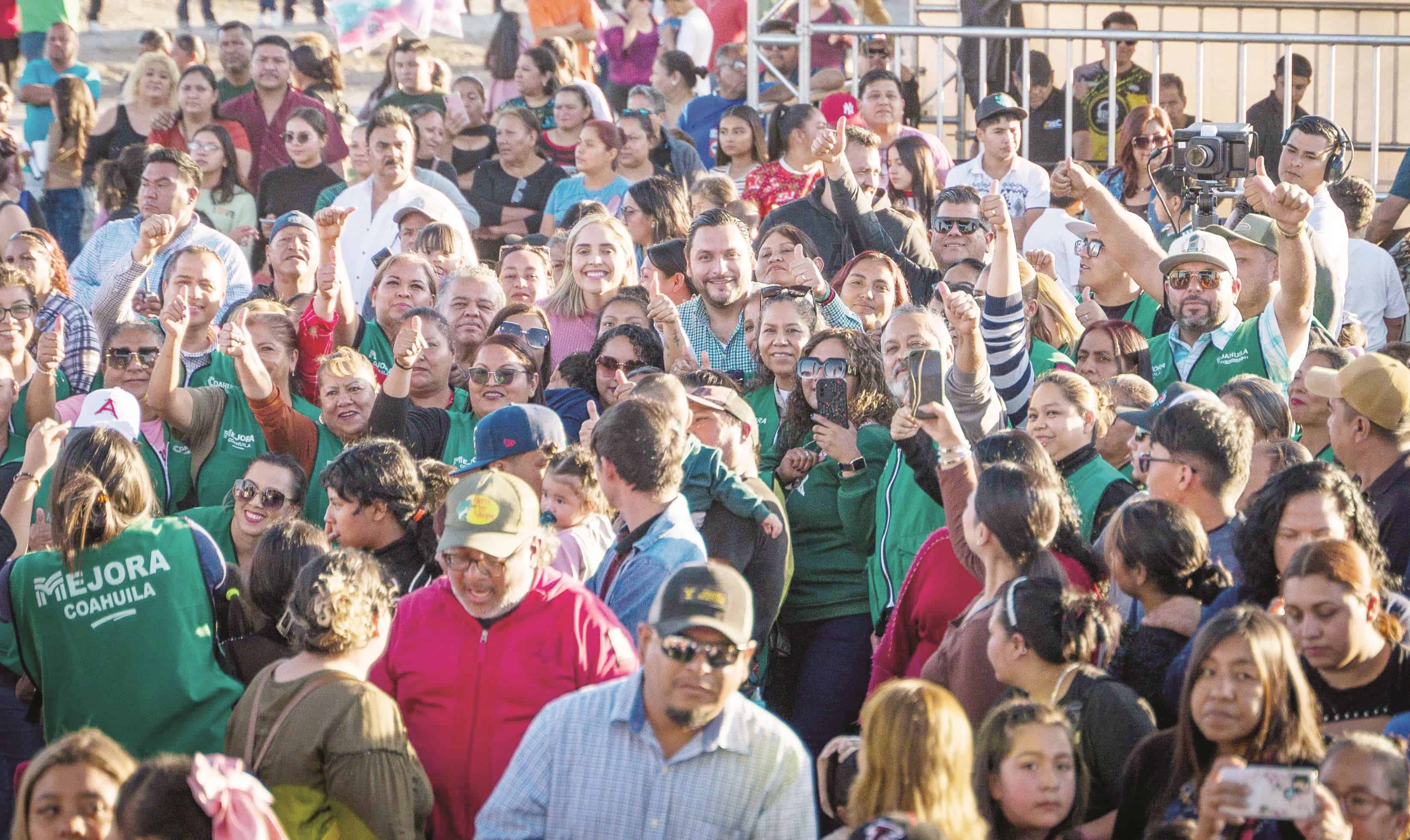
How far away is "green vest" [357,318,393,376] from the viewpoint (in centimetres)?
702

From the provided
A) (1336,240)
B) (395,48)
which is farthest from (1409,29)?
(395,48)

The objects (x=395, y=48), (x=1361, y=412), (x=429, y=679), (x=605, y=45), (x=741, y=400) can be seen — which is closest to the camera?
(x=429, y=679)

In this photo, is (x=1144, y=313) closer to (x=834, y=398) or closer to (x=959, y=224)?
(x=959, y=224)

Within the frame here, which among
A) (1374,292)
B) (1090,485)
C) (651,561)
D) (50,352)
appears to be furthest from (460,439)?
(1374,292)

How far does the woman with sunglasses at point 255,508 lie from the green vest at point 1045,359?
101 inches

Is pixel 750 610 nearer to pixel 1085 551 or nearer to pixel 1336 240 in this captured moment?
pixel 1085 551

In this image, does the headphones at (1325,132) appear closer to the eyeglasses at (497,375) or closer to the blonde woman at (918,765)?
the eyeglasses at (497,375)

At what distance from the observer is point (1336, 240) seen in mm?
7023

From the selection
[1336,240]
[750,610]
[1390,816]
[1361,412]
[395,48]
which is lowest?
[1390,816]

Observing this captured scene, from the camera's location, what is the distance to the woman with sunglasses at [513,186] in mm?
9492

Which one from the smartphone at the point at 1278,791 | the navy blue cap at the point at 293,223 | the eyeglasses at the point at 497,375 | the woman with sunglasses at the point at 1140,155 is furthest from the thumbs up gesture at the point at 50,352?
the woman with sunglasses at the point at 1140,155

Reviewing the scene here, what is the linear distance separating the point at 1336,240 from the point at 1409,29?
518 centimetres

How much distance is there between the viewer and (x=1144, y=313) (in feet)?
24.2

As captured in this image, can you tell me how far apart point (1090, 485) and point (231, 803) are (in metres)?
2.80
